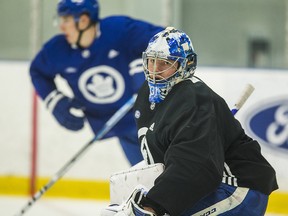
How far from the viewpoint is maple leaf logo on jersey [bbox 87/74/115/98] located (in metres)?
3.86

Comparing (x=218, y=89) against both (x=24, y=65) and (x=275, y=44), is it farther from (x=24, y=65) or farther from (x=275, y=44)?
(x=24, y=65)

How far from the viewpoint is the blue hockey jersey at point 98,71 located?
3803 mm

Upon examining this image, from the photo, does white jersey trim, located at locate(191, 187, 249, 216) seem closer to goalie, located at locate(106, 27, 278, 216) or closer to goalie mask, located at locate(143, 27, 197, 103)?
goalie, located at locate(106, 27, 278, 216)

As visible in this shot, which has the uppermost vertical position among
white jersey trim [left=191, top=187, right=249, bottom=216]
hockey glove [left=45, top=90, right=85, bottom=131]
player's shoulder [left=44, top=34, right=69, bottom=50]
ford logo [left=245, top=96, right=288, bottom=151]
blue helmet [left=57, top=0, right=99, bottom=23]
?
blue helmet [left=57, top=0, right=99, bottom=23]

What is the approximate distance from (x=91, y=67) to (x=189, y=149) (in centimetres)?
205

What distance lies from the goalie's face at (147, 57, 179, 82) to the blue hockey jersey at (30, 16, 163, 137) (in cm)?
173

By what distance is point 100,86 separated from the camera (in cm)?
388

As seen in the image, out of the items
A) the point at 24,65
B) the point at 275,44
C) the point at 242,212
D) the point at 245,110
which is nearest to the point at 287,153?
the point at 245,110

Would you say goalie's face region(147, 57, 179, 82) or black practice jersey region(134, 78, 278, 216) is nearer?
black practice jersey region(134, 78, 278, 216)

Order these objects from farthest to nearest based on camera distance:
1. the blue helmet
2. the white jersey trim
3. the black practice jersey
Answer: the blue helmet < the white jersey trim < the black practice jersey

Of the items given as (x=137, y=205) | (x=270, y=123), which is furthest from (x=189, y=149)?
(x=270, y=123)

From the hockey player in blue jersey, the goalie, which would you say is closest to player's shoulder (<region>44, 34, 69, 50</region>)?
the hockey player in blue jersey

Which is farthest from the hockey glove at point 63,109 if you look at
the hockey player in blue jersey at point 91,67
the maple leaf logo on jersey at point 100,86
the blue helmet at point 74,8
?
the blue helmet at point 74,8

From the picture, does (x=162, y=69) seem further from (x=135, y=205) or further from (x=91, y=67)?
(x=91, y=67)
